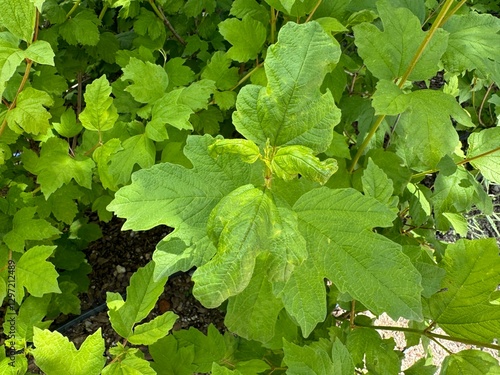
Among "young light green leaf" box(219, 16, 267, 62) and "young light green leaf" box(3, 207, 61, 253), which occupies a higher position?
"young light green leaf" box(219, 16, 267, 62)

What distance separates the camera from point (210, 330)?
4.78 feet

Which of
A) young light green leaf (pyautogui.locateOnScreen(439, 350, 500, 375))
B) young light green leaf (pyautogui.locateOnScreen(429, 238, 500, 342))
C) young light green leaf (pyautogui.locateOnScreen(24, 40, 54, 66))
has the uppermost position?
A: young light green leaf (pyautogui.locateOnScreen(24, 40, 54, 66))

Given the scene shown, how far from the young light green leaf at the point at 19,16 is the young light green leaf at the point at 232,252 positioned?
0.74m

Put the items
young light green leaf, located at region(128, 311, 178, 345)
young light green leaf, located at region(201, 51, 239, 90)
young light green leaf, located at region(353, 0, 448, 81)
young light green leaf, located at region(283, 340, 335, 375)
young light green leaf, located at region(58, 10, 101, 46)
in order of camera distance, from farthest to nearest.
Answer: young light green leaf, located at region(58, 10, 101, 46)
young light green leaf, located at region(201, 51, 239, 90)
young light green leaf, located at region(353, 0, 448, 81)
young light green leaf, located at region(128, 311, 178, 345)
young light green leaf, located at region(283, 340, 335, 375)

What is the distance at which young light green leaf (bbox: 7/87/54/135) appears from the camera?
4.39 ft

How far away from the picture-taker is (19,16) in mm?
1153

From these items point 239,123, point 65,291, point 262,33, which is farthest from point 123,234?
point 239,123

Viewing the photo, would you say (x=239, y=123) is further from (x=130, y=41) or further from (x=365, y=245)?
(x=130, y=41)

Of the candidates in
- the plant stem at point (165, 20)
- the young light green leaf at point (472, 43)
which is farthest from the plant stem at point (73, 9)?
the young light green leaf at point (472, 43)

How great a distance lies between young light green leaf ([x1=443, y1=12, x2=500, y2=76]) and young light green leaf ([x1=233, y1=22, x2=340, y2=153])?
1.97 feet

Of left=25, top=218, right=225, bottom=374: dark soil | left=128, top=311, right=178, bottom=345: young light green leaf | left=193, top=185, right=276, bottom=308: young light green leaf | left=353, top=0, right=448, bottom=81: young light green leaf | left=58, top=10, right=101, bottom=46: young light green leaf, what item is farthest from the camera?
left=25, top=218, right=225, bottom=374: dark soil

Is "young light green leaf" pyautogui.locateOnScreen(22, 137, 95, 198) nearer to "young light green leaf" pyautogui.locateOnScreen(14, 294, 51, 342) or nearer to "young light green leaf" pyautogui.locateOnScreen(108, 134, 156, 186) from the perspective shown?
"young light green leaf" pyautogui.locateOnScreen(108, 134, 156, 186)

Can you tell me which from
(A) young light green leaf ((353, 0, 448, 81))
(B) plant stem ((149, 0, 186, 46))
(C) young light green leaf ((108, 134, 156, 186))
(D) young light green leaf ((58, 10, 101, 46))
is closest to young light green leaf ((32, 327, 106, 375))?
(C) young light green leaf ((108, 134, 156, 186))

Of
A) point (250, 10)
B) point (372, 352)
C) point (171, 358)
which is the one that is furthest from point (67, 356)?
point (250, 10)
